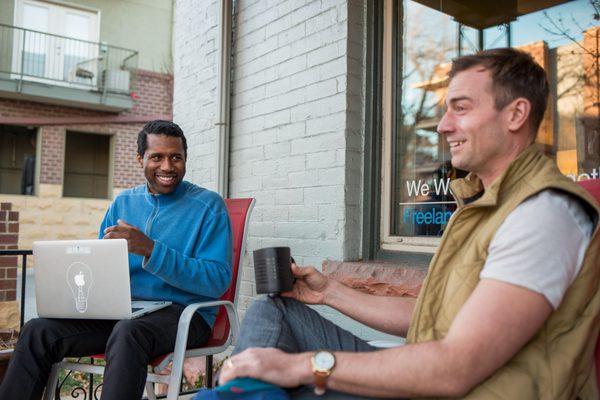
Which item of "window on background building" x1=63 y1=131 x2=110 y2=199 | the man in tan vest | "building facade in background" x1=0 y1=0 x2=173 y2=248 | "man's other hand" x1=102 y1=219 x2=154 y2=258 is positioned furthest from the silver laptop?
"window on background building" x1=63 y1=131 x2=110 y2=199

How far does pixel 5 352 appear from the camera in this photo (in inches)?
99.4

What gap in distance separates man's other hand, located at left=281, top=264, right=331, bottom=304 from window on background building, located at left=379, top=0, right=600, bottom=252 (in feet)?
4.06

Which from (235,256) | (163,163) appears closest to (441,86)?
(235,256)

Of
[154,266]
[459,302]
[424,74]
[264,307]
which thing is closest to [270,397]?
[264,307]

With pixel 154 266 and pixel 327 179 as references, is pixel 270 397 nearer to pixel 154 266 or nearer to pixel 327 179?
pixel 154 266

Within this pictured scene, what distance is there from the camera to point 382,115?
3.06 metres

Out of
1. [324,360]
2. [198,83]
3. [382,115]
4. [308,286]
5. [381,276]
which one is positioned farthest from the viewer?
[198,83]

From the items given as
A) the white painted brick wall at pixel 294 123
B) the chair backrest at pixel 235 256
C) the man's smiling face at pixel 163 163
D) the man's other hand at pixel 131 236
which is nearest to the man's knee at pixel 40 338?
the man's other hand at pixel 131 236

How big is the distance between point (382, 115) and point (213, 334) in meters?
1.41

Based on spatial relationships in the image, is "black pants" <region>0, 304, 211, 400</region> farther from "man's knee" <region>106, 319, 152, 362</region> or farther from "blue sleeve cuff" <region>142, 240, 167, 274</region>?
"blue sleeve cuff" <region>142, 240, 167, 274</region>

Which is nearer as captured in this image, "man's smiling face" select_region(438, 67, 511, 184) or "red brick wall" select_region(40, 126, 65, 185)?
"man's smiling face" select_region(438, 67, 511, 184)

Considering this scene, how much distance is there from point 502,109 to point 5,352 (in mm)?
2292

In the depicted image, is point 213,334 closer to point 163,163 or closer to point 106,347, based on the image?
point 106,347

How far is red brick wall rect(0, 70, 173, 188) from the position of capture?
11.9 metres
